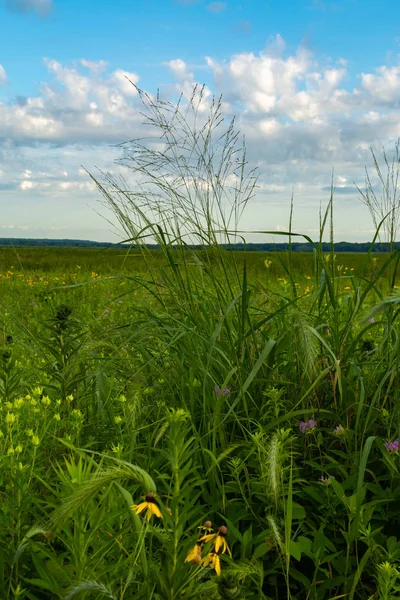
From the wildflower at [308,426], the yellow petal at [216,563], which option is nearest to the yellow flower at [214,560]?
the yellow petal at [216,563]

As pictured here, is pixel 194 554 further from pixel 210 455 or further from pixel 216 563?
pixel 210 455

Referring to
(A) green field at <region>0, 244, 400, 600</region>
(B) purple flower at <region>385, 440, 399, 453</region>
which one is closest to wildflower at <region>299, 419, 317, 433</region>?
(A) green field at <region>0, 244, 400, 600</region>

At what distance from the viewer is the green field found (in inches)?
56.2

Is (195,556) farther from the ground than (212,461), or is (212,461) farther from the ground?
(195,556)

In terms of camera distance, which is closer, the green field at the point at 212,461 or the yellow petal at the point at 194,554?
the yellow petal at the point at 194,554

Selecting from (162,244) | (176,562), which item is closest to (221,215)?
(162,244)

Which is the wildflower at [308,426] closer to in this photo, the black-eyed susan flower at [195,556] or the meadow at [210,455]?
the meadow at [210,455]

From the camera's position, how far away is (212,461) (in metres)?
2.03

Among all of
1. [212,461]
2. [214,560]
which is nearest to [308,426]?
[212,461]

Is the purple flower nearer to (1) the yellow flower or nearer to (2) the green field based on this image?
(2) the green field

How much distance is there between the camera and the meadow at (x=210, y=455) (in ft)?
4.69

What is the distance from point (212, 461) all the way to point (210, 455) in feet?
0.39

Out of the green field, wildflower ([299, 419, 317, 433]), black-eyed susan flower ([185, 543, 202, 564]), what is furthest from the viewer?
wildflower ([299, 419, 317, 433])

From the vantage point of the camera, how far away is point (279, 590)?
6.31 feet
